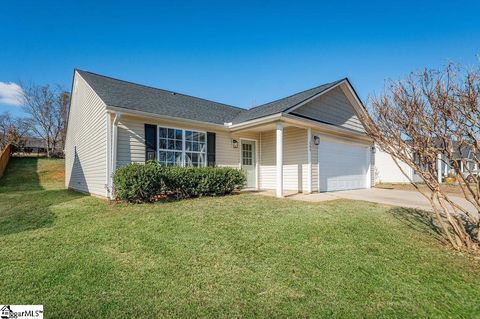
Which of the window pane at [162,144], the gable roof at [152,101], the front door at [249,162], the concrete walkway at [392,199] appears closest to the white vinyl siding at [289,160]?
the front door at [249,162]

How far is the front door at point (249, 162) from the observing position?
1128 centimetres

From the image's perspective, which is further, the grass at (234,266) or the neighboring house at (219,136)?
the neighboring house at (219,136)

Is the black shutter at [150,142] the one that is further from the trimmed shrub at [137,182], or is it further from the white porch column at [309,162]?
the white porch column at [309,162]

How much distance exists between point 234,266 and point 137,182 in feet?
15.1

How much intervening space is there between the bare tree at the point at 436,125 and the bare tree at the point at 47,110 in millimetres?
34262

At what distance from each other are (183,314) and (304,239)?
8.36 feet

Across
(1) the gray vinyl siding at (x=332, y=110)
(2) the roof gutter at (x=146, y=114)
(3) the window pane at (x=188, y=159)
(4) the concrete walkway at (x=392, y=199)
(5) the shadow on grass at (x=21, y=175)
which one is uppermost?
(1) the gray vinyl siding at (x=332, y=110)

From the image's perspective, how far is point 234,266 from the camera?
3.28 m

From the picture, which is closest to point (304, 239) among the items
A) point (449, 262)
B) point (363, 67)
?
point (449, 262)

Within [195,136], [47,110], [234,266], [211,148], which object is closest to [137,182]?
[195,136]

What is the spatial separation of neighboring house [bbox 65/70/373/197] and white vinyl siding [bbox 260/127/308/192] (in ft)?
0.14

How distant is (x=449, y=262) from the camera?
3510mm

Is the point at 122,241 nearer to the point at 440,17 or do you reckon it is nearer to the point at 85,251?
Answer: the point at 85,251

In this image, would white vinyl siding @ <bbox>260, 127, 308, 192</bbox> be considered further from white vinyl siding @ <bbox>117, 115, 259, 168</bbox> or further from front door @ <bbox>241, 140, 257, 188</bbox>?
white vinyl siding @ <bbox>117, 115, 259, 168</bbox>
